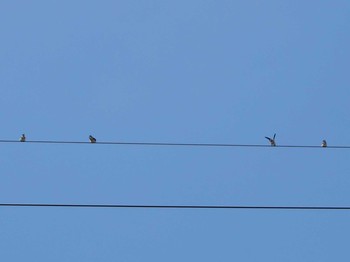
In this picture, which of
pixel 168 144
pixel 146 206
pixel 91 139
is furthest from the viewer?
pixel 91 139

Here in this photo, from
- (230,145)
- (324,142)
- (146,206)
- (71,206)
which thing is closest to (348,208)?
(146,206)

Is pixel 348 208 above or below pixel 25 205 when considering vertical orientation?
above

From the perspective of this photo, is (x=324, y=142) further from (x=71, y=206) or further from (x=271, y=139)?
(x=71, y=206)

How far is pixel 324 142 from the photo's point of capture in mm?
26734

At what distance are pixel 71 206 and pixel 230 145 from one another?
5.30m

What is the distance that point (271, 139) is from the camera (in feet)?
81.6

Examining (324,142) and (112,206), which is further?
(324,142)

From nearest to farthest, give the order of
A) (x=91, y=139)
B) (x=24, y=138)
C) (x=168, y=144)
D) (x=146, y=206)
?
(x=146, y=206), (x=168, y=144), (x=91, y=139), (x=24, y=138)

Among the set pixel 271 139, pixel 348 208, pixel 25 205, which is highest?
pixel 271 139

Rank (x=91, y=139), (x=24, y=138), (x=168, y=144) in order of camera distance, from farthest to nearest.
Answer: (x=24, y=138) < (x=91, y=139) < (x=168, y=144)

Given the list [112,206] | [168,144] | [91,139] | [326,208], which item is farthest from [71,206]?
[91,139]

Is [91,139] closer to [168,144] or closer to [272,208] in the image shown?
[168,144]

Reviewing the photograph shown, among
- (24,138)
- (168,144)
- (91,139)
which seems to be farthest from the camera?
(24,138)

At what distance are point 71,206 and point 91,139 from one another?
14162mm
